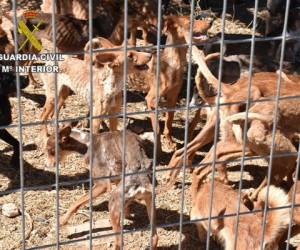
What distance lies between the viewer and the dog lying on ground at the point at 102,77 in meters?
5.91

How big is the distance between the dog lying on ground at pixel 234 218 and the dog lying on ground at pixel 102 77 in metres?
1.33

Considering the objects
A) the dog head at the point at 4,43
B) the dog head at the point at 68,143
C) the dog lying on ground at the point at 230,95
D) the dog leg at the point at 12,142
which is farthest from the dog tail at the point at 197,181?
the dog head at the point at 4,43

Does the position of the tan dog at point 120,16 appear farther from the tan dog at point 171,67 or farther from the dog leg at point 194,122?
the dog leg at point 194,122

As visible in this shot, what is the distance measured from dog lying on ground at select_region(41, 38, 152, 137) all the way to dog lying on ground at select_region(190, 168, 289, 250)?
133cm

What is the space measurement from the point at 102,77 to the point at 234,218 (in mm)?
2104

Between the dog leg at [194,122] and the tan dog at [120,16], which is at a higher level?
the tan dog at [120,16]

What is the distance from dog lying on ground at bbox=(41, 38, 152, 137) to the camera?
5.91 metres

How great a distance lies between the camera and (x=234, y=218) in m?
4.51

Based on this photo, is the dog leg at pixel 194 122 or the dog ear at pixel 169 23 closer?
the dog leg at pixel 194 122

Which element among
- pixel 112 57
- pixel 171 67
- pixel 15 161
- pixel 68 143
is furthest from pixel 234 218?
pixel 171 67

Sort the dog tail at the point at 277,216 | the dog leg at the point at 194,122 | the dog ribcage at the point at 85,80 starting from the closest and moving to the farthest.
Result: the dog tail at the point at 277,216
the dog ribcage at the point at 85,80
the dog leg at the point at 194,122

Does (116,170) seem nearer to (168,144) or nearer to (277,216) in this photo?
(277,216)

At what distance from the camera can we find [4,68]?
18.3 ft

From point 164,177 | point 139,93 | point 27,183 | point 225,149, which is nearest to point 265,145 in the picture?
point 225,149
